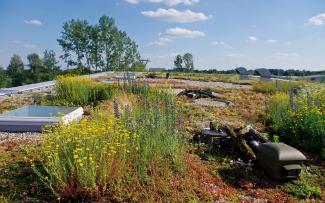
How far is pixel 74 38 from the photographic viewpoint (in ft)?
113

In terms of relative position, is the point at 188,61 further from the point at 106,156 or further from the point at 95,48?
the point at 106,156

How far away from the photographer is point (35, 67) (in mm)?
47750

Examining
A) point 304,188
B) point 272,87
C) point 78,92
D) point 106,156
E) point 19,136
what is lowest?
point 304,188

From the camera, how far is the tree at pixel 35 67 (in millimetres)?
45938

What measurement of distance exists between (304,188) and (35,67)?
4837 centimetres

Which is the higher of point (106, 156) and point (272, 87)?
point (272, 87)

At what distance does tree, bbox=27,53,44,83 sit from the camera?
45.9 metres

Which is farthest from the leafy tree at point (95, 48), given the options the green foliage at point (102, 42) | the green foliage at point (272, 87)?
the green foliage at point (272, 87)

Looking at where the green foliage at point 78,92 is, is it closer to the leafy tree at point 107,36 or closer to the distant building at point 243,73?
the distant building at point 243,73

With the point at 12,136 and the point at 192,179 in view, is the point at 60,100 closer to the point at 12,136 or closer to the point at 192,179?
the point at 12,136

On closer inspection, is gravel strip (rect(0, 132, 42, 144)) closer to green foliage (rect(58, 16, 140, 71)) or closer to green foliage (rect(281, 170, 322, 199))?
green foliage (rect(281, 170, 322, 199))

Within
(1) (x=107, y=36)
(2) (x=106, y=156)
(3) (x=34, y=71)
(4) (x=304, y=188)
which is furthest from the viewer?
(3) (x=34, y=71)

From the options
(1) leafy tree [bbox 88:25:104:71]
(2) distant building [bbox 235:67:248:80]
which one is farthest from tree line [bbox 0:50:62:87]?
(2) distant building [bbox 235:67:248:80]

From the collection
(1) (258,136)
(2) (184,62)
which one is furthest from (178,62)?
(1) (258,136)
